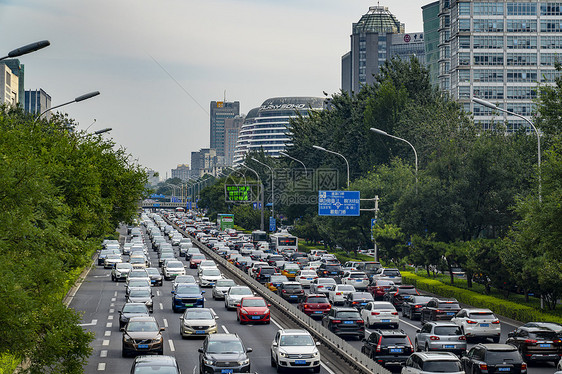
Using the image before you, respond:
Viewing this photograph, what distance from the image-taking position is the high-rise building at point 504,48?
140 metres

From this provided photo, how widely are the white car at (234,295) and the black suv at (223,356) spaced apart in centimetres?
1910

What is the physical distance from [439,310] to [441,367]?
17086 millimetres

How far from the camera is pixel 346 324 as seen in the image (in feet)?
117

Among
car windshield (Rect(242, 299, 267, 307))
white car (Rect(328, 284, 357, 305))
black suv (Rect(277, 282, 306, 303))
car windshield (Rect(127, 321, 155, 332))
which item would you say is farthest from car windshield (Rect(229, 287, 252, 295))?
car windshield (Rect(127, 321, 155, 332))

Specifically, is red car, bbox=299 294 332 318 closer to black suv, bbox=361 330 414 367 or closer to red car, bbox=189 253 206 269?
black suv, bbox=361 330 414 367

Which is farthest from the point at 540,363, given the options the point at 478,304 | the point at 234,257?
the point at 234,257

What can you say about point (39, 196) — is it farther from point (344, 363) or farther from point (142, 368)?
point (344, 363)

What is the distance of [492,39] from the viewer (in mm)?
140625

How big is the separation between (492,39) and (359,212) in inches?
3053

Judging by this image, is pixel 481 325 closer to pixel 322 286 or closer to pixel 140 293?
pixel 322 286

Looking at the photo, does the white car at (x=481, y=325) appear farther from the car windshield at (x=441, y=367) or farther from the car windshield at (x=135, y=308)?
the car windshield at (x=135, y=308)

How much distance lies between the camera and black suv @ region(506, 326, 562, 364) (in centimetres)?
2952

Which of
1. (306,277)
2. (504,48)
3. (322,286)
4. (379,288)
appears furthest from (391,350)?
(504,48)

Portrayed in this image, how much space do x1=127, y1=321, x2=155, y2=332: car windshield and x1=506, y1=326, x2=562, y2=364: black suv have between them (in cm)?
1363
